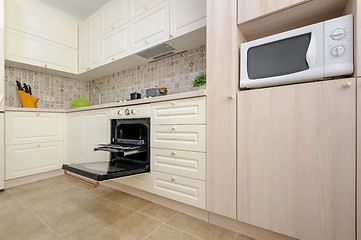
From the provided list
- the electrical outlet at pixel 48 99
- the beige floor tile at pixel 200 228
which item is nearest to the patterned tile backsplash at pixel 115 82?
the electrical outlet at pixel 48 99

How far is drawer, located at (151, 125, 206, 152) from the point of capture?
1262 mm

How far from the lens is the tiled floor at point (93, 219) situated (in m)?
1.11

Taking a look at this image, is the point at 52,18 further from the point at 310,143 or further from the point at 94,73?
the point at 310,143

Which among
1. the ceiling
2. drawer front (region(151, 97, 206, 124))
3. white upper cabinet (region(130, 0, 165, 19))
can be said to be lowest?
drawer front (region(151, 97, 206, 124))

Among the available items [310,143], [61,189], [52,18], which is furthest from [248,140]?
[52,18]

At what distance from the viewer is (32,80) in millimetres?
2676

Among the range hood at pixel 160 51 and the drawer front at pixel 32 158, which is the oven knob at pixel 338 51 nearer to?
the range hood at pixel 160 51

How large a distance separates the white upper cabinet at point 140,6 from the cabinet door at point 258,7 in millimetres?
1093

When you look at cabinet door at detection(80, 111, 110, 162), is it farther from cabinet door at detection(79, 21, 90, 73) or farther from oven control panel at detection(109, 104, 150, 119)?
cabinet door at detection(79, 21, 90, 73)

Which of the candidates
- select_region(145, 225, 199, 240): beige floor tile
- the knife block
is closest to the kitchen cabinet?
the knife block

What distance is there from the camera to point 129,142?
1736mm

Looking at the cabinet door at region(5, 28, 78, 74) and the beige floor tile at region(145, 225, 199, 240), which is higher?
the cabinet door at region(5, 28, 78, 74)

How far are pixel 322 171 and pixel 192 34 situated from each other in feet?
4.98

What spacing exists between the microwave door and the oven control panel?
89 centimetres
